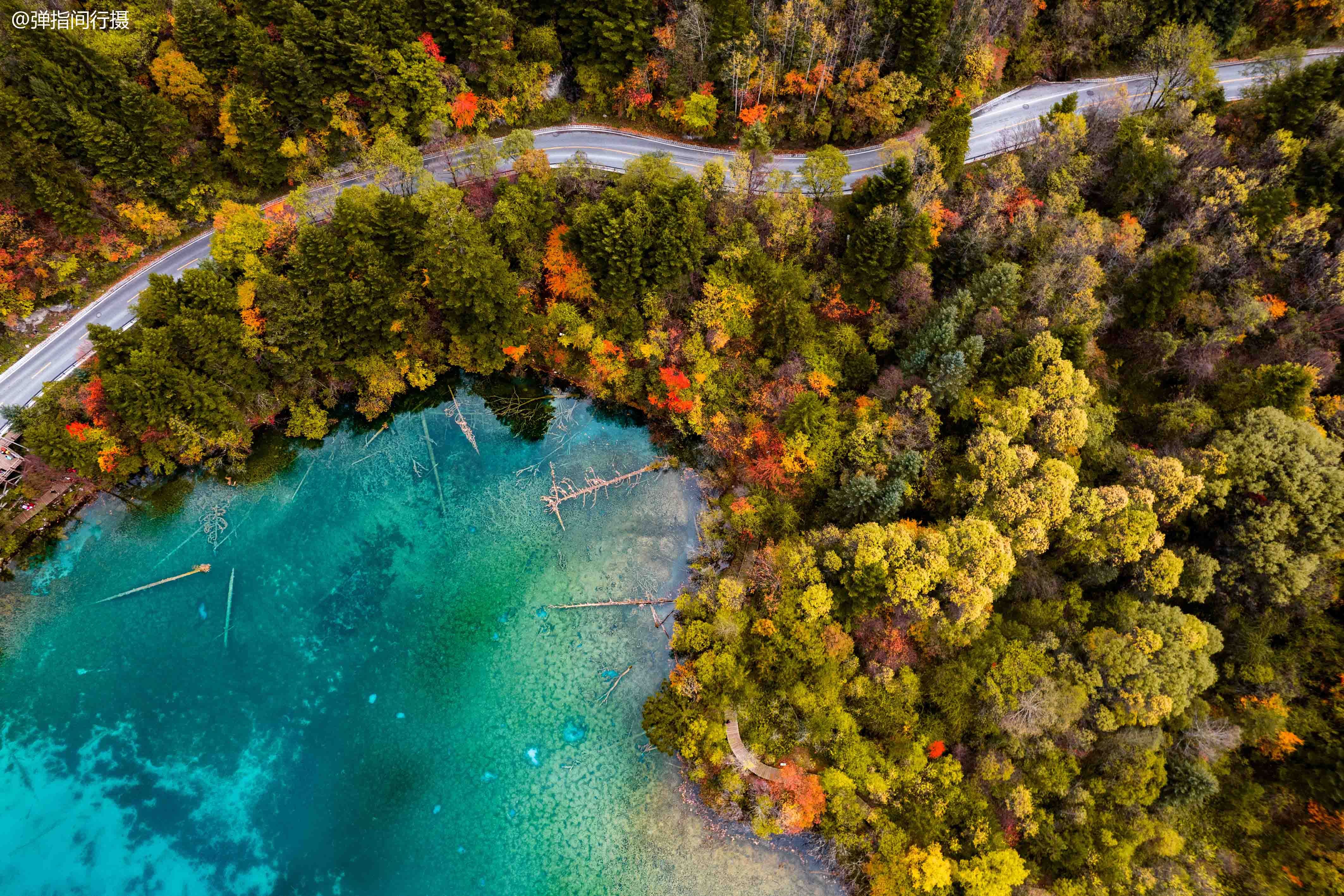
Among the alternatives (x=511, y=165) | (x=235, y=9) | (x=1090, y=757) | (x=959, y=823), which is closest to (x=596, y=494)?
(x=511, y=165)

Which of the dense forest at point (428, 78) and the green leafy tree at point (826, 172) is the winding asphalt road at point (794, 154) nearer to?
the dense forest at point (428, 78)

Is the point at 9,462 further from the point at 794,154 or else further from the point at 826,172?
the point at 794,154

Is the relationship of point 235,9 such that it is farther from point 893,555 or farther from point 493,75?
point 893,555

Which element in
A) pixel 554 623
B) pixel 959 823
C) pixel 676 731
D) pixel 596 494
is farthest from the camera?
pixel 596 494

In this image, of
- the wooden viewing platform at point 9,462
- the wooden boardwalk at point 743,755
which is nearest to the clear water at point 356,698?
the wooden boardwalk at point 743,755

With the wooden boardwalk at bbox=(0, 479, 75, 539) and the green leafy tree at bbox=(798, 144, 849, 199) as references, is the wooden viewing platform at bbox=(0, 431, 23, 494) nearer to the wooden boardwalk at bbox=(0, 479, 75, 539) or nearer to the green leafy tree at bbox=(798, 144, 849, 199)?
the wooden boardwalk at bbox=(0, 479, 75, 539)
